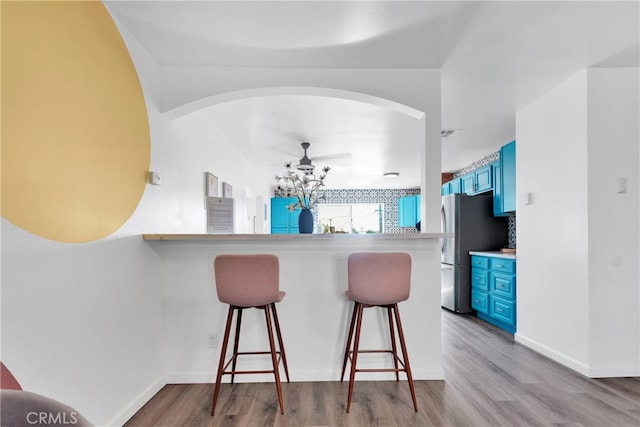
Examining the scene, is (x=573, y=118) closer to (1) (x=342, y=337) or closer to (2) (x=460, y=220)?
(2) (x=460, y=220)

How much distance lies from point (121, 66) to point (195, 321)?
173 centimetres

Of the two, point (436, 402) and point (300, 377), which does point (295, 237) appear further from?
point (436, 402)

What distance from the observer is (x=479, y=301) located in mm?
4289

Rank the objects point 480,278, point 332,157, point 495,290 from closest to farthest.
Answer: point 495,290 < point 480,278 < point 332,157

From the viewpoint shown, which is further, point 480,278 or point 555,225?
point 480,278

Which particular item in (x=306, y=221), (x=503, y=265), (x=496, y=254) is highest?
(x=306, y=221)

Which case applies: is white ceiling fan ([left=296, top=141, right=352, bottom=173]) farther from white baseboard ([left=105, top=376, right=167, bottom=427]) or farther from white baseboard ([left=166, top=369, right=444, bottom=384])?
white baseboard ([left=105, top=376, right=167, bottom=427])

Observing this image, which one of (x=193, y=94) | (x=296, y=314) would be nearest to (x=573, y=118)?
(x=296, y=314)

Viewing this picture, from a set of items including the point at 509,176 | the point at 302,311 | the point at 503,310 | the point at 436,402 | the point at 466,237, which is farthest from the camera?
the point at 466,237

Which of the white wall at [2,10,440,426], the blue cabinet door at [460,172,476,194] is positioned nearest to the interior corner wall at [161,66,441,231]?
the white wall at [2,10,440,426]

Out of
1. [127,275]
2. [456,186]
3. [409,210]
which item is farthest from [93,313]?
[409,210]

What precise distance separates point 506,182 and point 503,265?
105 centimetres

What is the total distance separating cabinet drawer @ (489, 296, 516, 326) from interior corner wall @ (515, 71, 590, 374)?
0.27m

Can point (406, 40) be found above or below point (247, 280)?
above
